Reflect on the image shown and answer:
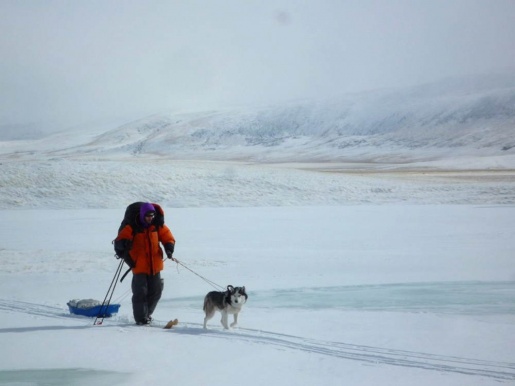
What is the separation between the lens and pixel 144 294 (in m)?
6.91

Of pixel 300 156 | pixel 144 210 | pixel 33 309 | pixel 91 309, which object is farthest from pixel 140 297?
pixel 300 156

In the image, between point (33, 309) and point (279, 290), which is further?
point (279, 290)

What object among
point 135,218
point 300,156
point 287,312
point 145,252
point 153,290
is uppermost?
point 300,156

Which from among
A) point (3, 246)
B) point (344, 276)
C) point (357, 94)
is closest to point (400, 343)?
point (344, 276)

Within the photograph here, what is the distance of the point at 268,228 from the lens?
61.3 ft

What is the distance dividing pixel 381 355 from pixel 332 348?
493mm

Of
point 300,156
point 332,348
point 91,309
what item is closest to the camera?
point 332,348

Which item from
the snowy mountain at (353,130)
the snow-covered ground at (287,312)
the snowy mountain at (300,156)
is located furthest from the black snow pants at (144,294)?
the snowy mountain at (353,130)

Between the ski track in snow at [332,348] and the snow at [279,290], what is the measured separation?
0.03 m

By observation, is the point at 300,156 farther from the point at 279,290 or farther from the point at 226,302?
the point at 226,302

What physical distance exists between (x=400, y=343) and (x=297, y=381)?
1589mm

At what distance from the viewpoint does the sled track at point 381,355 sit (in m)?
5.09

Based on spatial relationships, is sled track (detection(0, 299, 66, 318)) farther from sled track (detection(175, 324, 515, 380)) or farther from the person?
sled track (detection(175, 324, 515, 380))

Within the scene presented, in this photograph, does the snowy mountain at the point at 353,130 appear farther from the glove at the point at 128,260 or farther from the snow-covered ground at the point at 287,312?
the glove at the point at 128,260
